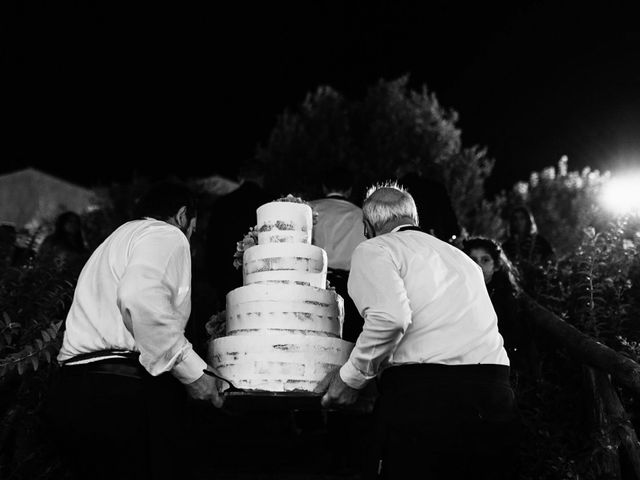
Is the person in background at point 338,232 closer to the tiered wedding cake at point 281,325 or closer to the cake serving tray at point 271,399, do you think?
the tiered wedding cake at point 281,325

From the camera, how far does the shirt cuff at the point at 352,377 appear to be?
4.76 meters

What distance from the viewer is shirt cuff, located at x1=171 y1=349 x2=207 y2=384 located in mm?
4590

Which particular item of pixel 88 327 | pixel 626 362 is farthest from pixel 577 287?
pixel 88 327

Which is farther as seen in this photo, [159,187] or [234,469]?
[234,469]

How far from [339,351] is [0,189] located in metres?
31.7

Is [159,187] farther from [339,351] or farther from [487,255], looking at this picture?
[487,255]

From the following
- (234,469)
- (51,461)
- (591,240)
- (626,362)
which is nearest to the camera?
(626,362)

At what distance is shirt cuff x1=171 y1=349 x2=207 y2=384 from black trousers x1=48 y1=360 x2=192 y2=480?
0.33 feet

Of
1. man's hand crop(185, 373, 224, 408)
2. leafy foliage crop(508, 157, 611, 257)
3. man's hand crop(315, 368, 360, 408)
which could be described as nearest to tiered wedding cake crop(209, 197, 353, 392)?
man's hand crop(315, 368, 360, 408)

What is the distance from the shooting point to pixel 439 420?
4.29 meters

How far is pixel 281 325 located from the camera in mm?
5738

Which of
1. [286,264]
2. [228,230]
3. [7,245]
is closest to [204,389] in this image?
[286,264]

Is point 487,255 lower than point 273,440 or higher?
higher

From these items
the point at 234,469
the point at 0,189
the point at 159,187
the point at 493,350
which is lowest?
the point at 234,469
